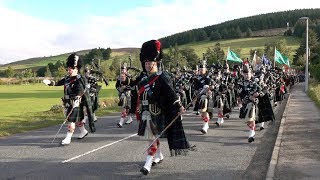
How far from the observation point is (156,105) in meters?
7.45

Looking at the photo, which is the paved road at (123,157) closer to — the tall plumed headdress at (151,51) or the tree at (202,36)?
the tall plumed headdress at (151,51)

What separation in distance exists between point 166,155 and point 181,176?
6.03 feet

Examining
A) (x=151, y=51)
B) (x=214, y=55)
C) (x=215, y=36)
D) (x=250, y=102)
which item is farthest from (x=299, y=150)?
(x=215, y=36)

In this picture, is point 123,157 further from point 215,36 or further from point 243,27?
point 243,27

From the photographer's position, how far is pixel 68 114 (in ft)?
33.9

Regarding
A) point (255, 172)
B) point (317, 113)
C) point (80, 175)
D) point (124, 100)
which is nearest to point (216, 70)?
point (124, 100)

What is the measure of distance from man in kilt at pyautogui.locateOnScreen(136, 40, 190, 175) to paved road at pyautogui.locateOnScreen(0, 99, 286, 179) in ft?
1.82

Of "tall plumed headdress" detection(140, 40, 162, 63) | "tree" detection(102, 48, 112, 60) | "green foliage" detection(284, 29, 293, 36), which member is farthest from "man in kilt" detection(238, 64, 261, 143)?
"green foliage" detection(284, 29, 293, 36)

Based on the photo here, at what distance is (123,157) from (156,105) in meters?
1.77

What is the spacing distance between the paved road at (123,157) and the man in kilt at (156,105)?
0.55 meters

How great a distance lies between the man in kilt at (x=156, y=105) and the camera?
7.41 m

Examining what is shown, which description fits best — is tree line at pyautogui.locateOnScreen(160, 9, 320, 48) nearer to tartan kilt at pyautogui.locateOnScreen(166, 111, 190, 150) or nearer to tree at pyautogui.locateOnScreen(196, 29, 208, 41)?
tree at pyautogui.locateOnScreen(196, 29, 208, 41)

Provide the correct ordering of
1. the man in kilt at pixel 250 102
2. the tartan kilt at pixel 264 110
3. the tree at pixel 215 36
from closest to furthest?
the man in kilt at pixel 250 102 < the tartan kilt at pixel 264 110 < the tree at pixel 215 36

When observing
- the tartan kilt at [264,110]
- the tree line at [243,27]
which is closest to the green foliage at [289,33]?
the tree line at [243,27]
